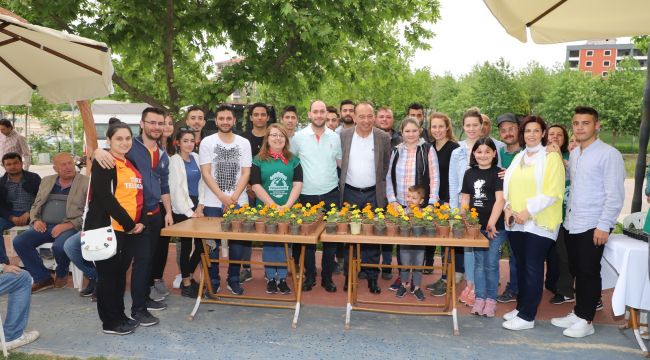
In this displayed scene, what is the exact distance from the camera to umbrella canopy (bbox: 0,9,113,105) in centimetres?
451

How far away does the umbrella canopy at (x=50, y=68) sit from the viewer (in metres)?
4.51

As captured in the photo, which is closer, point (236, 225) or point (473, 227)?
point (473, 227)

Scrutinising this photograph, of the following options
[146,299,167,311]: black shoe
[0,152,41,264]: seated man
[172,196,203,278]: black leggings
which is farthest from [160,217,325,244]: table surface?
[0,152,41,264]: seated man

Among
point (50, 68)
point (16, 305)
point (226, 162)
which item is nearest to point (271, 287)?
point (226, 162)

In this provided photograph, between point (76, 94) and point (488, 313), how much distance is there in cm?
486

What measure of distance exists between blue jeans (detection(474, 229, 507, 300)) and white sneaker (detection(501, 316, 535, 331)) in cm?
35

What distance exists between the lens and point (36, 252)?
5.65m

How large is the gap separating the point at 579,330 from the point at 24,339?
4.86m

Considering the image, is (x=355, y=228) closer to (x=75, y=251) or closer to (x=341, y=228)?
(x=341, y=228)

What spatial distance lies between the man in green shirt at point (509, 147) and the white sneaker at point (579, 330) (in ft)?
3.10

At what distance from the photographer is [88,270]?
5.29m

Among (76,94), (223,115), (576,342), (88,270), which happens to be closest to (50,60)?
(76,94)

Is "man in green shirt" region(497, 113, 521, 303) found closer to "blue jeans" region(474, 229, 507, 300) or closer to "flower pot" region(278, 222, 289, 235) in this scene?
"blue jeans" region(474, 229, 507, 300)

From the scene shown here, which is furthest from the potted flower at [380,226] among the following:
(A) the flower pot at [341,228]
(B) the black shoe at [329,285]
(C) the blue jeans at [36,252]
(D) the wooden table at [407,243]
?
(C) the blue jeans at [36,252]
